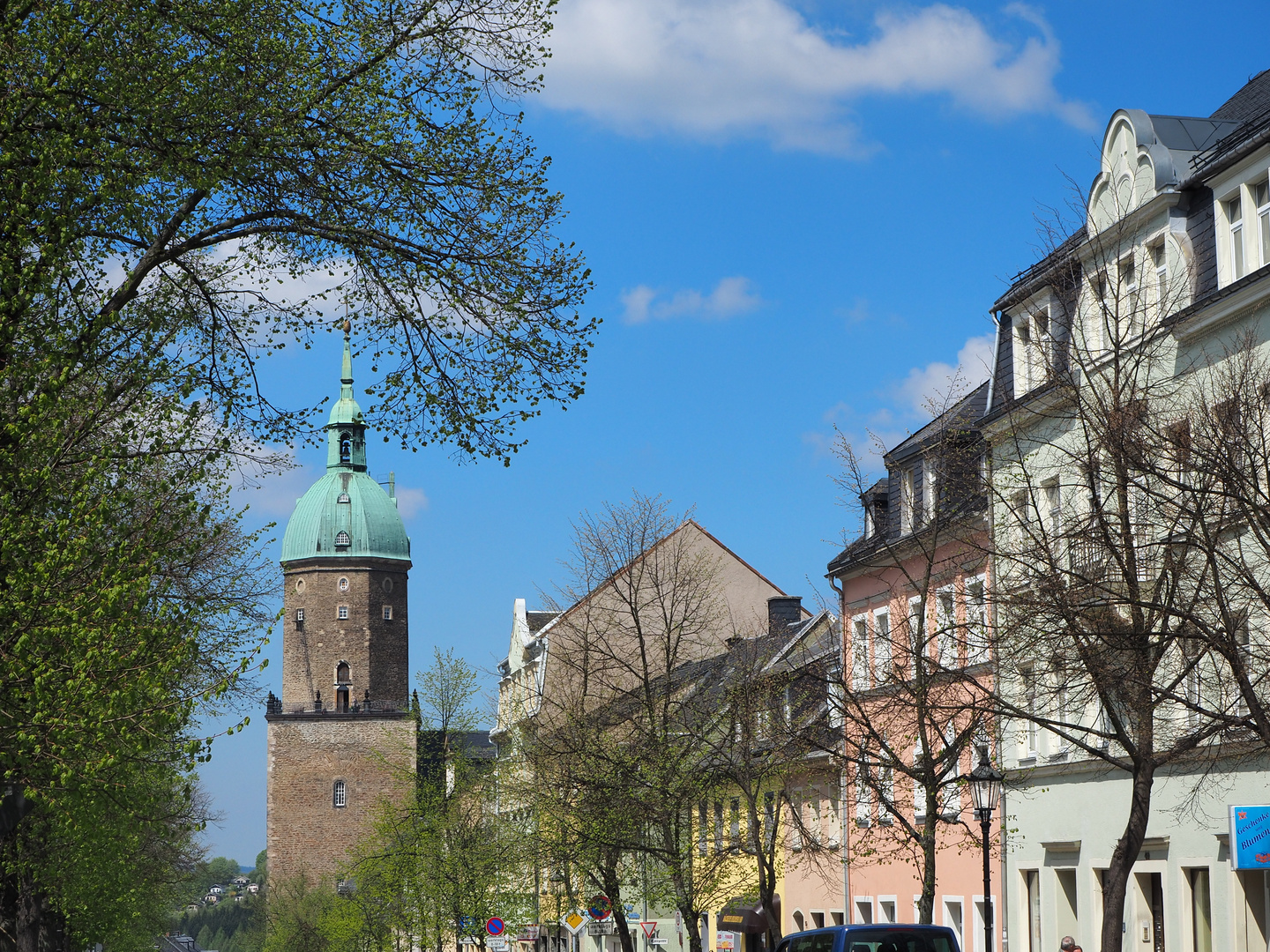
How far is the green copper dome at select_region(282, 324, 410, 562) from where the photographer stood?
117 m

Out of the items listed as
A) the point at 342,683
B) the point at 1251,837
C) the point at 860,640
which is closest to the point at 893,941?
the point at 1251,837

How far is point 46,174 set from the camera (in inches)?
528

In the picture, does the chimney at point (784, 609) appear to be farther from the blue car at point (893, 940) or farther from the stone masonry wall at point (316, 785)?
the stone masonry wall at point (316, 785)

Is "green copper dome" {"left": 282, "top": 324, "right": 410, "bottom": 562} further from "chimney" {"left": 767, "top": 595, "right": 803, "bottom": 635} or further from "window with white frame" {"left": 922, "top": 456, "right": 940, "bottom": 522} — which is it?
"window with white frame" {"left": 922, "top": 456, "right": 940, "bottom": 522}

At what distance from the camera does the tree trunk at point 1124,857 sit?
62.3 ft

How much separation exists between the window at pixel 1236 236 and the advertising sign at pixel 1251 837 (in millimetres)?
7962

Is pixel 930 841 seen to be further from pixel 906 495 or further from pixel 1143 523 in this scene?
pixel 906 495

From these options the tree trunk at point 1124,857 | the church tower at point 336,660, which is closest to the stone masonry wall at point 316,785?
the church tower at point 336,660

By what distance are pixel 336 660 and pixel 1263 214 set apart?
97691 millimetres

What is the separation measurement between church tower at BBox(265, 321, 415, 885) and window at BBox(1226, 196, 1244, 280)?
292 feet

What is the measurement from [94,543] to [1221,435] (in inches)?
453

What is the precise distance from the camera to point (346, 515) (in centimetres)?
11844

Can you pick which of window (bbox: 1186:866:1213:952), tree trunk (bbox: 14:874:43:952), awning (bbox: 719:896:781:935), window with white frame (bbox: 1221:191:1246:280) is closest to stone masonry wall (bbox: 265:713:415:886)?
awning (bbox: 719:896:781:935)

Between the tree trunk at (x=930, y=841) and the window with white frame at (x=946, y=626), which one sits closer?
the window with white frame at (x=946, y=626)
